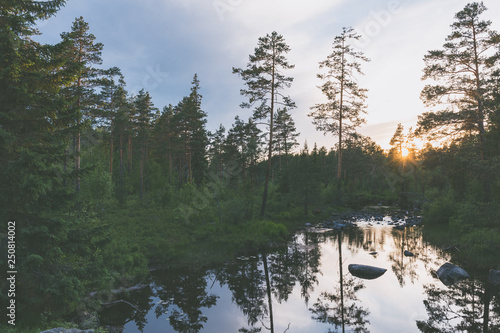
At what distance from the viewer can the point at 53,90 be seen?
24.7 ft

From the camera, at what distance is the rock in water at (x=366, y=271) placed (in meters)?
12.1

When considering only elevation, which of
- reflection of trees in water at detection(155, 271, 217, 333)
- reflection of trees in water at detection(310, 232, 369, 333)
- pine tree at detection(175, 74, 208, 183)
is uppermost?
pine tree at detection(175, 74, 208, 183)

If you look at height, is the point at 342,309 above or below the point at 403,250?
below

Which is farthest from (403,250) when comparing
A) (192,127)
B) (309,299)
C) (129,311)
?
(192,127)

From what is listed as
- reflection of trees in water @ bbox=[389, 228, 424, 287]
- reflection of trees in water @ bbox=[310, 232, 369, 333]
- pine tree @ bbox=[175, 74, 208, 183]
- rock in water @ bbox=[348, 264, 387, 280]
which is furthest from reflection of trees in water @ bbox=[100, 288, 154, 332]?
pine tree @ bbox=[175, 74, 208, 183]

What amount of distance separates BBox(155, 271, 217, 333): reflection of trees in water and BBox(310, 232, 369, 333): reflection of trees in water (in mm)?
4217

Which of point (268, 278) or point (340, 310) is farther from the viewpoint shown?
point (268, 278)

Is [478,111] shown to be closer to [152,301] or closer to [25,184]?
[152,301]

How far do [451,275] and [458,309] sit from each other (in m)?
2.93

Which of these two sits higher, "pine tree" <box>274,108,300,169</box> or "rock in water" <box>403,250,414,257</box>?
"pine tree" <box>274,108,300,169</box>

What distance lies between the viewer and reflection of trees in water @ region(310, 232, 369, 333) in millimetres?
8359

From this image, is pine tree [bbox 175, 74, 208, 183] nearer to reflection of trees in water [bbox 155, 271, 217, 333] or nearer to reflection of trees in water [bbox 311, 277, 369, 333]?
reflection of trees in water [bbox 155, 271, 217, 333]

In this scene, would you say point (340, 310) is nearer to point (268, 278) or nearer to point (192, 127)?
point (268, 278)

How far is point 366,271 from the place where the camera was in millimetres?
12234
